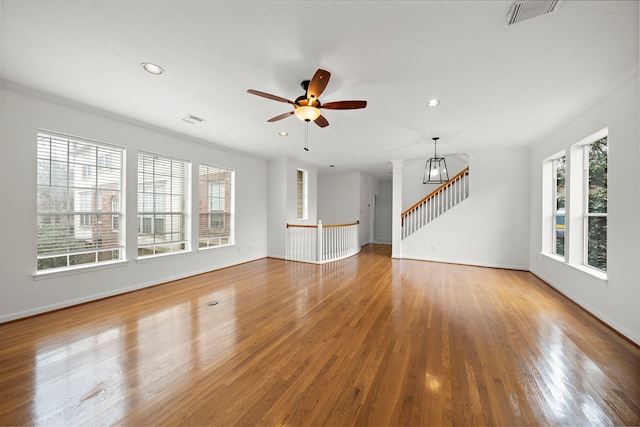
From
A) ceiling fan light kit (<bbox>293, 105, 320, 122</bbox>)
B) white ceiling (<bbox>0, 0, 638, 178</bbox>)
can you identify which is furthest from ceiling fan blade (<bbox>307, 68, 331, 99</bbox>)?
white ceiling (<bbox>0, 0, 638, 178</bbox>)

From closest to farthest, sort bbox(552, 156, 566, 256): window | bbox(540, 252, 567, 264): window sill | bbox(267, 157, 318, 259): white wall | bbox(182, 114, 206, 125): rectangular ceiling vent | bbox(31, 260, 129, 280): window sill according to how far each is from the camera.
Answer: bbox(31, 260, 129, 280): window sill → bbox(182, 114, 206, 125): rectangular ceiling vent → bbox(540, 252, 567, 264): window sill → bbox(552, 156, 566, 256): window → bbox(267, 157, 318, 259): white wall

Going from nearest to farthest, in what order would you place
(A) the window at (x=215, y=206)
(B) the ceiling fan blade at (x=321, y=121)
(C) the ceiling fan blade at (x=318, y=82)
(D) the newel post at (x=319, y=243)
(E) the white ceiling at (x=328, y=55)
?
(E) the white ceiling at (x=328, y=55) → (C) the ceiling fan blade at (x=318, y=82) → (B) the ceiling fan blade at (x=321, y=121) → (A) the window at (x=215, y=206) → (D) the newel post at (x=319, y=243)

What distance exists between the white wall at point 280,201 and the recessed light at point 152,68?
13.4 feet

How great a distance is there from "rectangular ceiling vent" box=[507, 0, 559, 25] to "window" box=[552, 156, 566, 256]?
378 centimetres

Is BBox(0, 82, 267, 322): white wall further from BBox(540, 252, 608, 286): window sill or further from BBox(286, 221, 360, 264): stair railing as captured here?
BBox(540, 252, 608, 286): window sill

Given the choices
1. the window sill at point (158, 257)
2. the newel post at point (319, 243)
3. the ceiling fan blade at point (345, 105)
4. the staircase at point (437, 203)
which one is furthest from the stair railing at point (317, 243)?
the ceiling fan blade at point (345, 105)

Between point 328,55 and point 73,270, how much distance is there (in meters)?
4.29

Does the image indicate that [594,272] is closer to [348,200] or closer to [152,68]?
[152,68]

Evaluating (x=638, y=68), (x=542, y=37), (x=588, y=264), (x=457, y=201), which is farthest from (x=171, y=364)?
(x=457, y=201)

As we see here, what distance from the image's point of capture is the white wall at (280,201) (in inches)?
262

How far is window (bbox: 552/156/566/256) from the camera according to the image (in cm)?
430

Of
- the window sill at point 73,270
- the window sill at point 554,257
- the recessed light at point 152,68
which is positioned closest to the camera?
the recessed light at point 152,68

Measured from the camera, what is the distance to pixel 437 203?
634 centimetres

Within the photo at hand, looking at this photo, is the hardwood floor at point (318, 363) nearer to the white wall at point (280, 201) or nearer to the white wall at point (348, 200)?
the white wall at point (280, 201)
